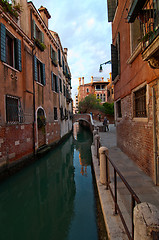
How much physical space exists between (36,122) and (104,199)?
6.49 m

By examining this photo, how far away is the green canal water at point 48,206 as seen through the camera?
303 cm

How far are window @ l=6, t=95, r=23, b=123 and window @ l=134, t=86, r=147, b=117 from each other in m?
4.73

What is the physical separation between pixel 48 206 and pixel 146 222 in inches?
140

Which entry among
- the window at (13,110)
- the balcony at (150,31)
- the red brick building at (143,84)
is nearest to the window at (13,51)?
the window at (13,110)

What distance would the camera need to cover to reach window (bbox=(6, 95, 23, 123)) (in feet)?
19.7

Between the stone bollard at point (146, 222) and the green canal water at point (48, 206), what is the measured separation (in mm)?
2198

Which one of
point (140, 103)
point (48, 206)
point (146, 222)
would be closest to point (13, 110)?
point (48, 206)

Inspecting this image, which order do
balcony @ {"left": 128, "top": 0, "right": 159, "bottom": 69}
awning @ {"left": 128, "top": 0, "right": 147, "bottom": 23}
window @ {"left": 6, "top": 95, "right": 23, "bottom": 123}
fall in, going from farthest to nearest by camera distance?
window @ {"left": 6, "top": 95, "right": 23, "bottom": 123} < awning @ {"left": 128, "top": 0, "right": 147, "bottom": 23} < balcony @ {"left": 128, "top": 0, "right": 159, "bottom": 69}

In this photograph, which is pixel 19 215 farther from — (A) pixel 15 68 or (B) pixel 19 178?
(A) pixel 15 68

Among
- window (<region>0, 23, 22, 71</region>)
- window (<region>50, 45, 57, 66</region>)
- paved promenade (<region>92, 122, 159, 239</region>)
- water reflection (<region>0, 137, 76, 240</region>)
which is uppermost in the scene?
window (<region>50, 45, 57, 66</region>)

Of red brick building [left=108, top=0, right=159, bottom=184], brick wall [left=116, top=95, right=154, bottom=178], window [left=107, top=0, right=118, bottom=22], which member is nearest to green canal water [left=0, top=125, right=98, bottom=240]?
brick wall [left=116, top=95, right=154, bottom=178]

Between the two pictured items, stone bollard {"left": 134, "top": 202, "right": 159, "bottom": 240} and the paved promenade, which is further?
the paved promenade

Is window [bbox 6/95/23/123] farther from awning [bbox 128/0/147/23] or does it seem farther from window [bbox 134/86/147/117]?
awning [bbox 128/0/147/23]

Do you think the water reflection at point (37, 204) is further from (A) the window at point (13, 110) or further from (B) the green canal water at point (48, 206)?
(A) the window at point (13, 110)
